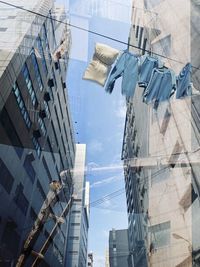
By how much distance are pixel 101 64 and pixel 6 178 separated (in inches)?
448

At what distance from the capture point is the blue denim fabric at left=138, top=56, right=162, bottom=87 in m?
10.9

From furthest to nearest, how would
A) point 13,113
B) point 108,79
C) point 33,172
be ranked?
point 33,172, point 13,113, point 108,79

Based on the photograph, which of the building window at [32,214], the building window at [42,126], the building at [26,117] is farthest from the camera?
the building window at [42,126]

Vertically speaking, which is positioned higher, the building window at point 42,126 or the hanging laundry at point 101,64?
the building window at point 42,126

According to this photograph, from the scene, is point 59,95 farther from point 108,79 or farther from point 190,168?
point 108,79

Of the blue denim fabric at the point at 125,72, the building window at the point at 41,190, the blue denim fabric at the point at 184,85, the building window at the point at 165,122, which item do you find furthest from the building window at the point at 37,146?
the blue denim fabric at the point at 184,85

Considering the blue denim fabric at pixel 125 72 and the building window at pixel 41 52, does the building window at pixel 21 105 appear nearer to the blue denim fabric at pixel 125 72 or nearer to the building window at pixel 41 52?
the building window at pixel 41 52

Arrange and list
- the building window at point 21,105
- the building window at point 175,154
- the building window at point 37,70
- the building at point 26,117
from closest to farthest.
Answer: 1. the building window at point 175,154
2. the building at point 26,117
3. the building window at point 21,105
4. the building window at point 37,70

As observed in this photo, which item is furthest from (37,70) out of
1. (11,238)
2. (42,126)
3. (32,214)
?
(11,238)

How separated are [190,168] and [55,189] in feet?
30.6

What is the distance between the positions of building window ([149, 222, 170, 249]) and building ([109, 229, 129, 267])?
3971 centimetres

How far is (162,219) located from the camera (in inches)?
814

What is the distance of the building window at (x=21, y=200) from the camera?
20.6m

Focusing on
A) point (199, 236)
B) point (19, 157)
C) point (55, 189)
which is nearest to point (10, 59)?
point (19, 157)
